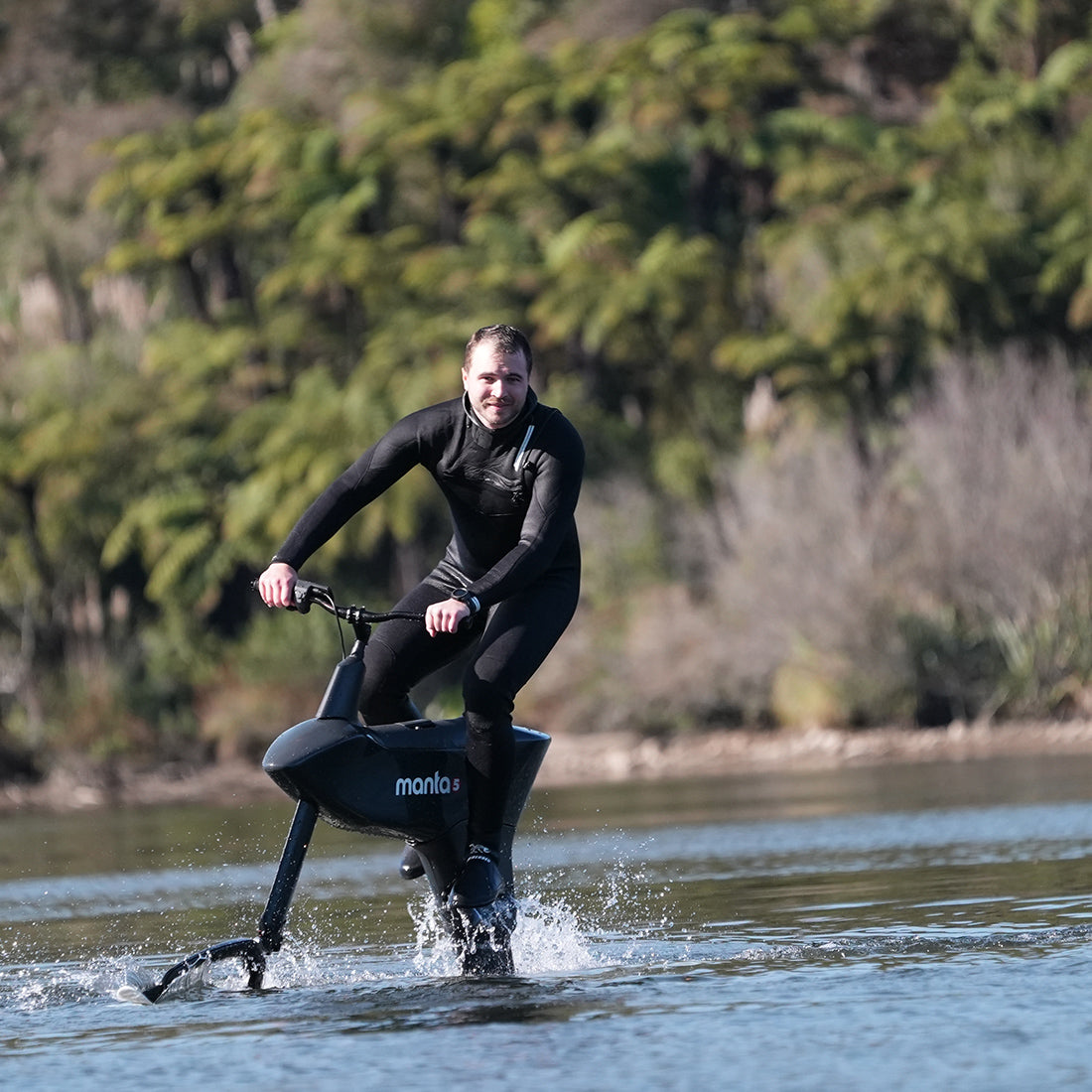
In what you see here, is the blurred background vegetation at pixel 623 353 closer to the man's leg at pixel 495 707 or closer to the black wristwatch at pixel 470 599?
the man's leg at pixel 495 707

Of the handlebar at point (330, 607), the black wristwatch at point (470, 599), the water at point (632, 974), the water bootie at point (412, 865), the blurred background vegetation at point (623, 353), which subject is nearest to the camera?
the water at point (632, 974)

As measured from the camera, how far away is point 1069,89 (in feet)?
133

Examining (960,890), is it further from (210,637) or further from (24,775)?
(210,637)

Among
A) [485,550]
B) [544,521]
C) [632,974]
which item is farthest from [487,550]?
[632,974]

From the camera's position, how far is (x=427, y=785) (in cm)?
818

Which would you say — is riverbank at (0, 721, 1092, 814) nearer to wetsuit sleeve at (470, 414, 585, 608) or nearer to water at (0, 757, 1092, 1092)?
water at (0, 757, 1092, 1092)

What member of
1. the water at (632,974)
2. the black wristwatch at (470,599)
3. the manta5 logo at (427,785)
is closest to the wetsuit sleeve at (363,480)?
the black wristwatch at (470,599)

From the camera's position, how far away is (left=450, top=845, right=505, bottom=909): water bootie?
805 centimetres

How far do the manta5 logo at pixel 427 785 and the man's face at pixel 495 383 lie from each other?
126 centimetres

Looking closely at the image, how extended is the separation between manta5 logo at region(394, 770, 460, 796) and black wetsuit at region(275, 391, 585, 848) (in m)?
0.07

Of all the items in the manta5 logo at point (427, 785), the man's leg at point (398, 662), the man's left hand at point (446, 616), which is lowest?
the manta5 logo at point (427, 785)

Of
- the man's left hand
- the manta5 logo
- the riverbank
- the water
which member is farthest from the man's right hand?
the riverbank

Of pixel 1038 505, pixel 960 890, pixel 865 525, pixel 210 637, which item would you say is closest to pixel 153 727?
pixel 210 637

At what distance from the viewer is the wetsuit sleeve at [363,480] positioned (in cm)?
817
